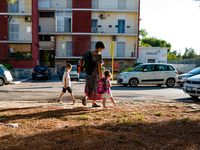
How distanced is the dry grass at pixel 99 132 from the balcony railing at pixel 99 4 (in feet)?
90.7

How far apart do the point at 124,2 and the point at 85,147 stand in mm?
30241

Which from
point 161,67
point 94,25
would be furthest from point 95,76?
point 94,25

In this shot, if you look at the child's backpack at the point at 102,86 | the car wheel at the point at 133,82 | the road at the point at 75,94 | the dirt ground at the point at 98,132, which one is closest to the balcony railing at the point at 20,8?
the road at the point at 75,94

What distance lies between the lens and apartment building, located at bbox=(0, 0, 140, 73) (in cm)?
2822

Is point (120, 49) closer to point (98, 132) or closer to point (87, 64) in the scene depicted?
point (87, 64)

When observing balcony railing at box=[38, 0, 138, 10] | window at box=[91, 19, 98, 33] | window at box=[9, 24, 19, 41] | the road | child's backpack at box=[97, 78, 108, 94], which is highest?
balcony railing at box=[38, 0, 138, 10]

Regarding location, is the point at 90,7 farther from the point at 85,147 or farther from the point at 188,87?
the point at 85,147

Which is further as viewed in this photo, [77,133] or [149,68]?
[149,68]

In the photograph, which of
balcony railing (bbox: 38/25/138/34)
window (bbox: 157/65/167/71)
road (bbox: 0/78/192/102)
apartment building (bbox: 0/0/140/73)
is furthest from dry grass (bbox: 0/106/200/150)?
balcony railing (bbox: 38/25/138/34)

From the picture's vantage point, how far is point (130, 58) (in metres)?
30.5

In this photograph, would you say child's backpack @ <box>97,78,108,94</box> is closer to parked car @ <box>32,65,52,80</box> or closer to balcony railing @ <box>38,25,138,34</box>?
parked car @ <box>32,65,52,80</box>

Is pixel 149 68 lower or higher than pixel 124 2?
lower

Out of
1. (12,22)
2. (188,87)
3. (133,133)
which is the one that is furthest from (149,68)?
(12,22)

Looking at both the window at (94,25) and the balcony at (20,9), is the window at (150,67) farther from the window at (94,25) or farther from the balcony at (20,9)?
the balcony at (20,9)
